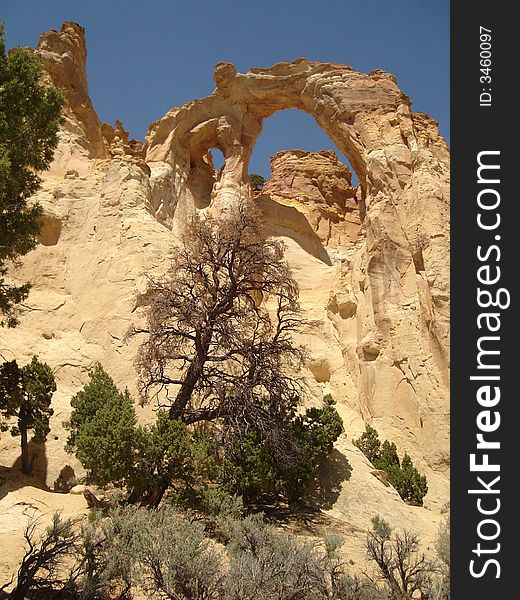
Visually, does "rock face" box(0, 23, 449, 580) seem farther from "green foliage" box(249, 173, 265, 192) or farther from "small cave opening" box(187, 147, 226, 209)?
"green foliage" box(249, 173, 265, 192)

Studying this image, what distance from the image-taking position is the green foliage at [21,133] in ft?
35.8

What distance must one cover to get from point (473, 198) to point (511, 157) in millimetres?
598

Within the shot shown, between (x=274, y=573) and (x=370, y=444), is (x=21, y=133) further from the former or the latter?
(x=370, y=444)

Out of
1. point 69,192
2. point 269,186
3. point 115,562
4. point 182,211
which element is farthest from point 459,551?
point 269,186

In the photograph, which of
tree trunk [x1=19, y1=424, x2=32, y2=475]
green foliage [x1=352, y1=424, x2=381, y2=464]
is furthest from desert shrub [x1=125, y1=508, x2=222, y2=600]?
green foliage [x1=352, y1=424, x2=381, y2=464]

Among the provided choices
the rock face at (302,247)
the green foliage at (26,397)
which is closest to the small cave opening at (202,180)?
the rock face at (302,247)

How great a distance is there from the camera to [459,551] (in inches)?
200

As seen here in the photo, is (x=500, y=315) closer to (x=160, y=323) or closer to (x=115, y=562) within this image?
(x=115, y=562)

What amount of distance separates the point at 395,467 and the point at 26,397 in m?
11.9

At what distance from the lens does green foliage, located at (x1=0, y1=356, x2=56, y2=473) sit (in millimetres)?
13180

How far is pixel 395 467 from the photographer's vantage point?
1838 cm

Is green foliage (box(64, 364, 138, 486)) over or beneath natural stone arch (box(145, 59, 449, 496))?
beneath

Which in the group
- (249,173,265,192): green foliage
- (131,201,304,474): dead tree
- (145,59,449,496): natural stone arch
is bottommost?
(131,201,304,474): dead tree

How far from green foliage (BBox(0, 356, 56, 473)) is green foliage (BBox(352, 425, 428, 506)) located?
35.6 ft
